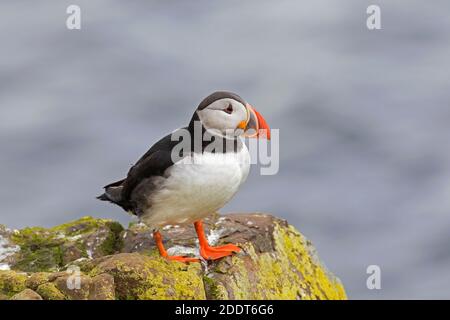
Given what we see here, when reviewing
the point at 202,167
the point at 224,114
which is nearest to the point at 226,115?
the point at 224,114

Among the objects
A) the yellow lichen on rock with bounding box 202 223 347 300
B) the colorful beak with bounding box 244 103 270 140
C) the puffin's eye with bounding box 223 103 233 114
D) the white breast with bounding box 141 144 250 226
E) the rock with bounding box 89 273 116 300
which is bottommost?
the yellow lichen on rock with bounding box 202 223 347 300

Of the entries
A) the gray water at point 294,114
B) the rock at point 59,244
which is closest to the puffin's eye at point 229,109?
the rock at point 59,244

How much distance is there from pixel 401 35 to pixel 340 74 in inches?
97.0

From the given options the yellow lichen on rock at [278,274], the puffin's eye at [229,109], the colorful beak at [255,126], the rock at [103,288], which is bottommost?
the yellow lichen on rock at [278,274]

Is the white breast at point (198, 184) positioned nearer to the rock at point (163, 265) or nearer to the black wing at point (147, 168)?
the black wing at point (147, 168)

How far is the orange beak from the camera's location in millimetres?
7301

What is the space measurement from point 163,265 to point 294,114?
11.6m

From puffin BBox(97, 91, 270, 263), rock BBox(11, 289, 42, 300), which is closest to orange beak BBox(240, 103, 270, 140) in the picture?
puffin BBox(97, 91, 270, 263)

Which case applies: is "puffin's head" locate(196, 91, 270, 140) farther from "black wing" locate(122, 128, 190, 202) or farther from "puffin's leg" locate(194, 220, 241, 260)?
"puffin's leg" locate(194, 220, 241, 260)

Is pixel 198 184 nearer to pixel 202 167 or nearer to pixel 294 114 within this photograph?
pixel 202 167

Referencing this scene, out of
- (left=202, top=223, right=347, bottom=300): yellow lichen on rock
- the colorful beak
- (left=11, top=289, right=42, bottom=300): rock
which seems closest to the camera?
(left=11, top=289, right=42, bottom=300): rock

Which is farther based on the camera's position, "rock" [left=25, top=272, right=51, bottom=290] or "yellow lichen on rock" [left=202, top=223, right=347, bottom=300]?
"yellow lichen on rock" [left=202, top=223, right=347, bottom=300]

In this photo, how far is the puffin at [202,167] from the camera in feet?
23.5
